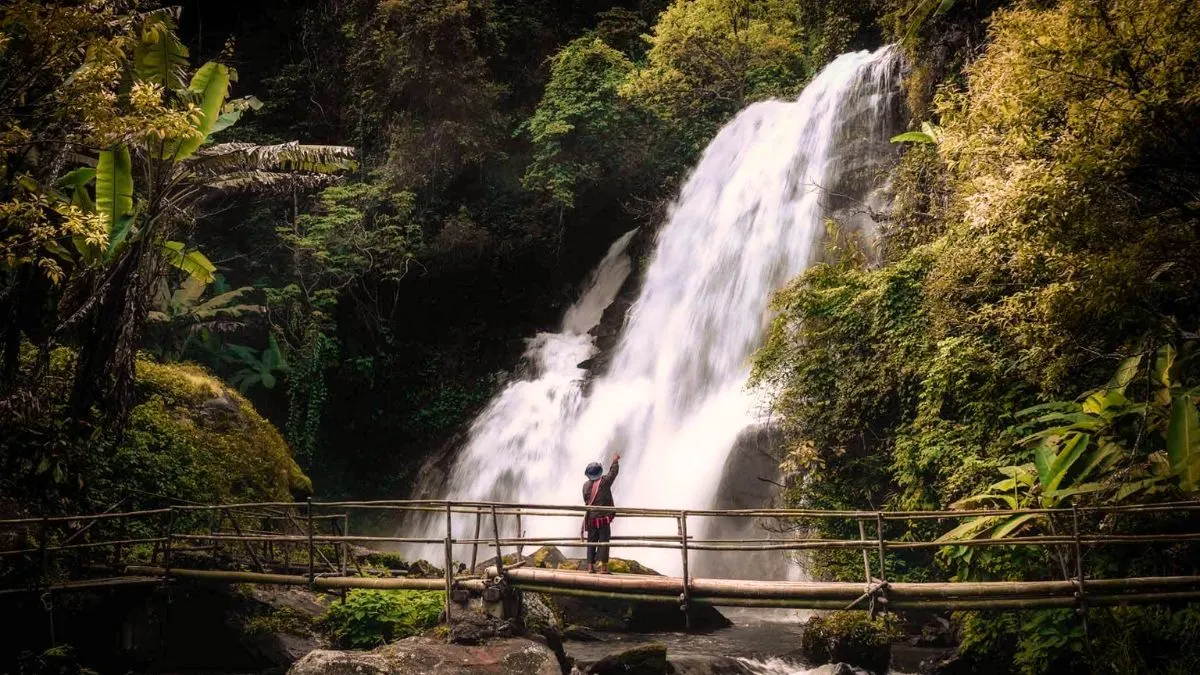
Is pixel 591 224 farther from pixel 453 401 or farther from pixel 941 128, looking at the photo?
pixel 941 128

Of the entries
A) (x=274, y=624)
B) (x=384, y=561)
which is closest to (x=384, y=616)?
(x=274, y=624)

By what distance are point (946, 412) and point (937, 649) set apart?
2828mm

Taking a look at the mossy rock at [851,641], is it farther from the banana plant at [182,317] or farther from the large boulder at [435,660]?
the banana plant at [182,317]

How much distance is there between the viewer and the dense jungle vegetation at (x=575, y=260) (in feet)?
23.0

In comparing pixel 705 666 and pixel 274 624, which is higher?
pixel 274 624

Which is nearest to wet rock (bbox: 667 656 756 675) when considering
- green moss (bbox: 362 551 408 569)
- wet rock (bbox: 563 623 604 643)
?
wet rock (bbox: 563 623 604 643)

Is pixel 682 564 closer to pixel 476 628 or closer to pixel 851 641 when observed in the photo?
pixel 476 628

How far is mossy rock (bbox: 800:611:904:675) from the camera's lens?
941 centimetres

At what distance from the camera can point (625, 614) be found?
11367 mm

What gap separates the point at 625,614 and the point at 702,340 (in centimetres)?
698

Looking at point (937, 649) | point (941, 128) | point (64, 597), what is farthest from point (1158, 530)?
point (64, 597)

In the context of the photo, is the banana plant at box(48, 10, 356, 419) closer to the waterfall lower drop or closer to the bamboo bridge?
the bamboo bridge

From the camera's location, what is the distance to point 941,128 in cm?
1068

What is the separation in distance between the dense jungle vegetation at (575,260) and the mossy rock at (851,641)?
2.76 feet
